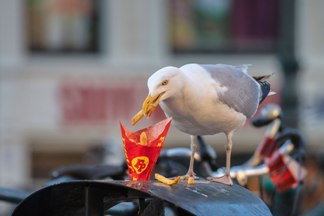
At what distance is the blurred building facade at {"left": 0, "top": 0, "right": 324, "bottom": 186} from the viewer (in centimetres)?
1672

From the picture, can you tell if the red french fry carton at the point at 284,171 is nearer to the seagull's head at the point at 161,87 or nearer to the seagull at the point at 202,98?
the seagull at the point at 202,98

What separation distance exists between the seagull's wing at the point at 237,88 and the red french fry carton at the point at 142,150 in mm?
251

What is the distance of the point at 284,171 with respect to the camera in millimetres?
3311

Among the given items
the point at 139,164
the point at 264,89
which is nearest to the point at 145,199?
the point at 139,164

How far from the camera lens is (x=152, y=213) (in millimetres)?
2160

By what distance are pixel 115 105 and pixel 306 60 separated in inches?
129

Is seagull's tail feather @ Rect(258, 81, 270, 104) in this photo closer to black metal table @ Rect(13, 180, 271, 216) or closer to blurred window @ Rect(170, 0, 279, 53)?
black metal table @ Rect(13, 180, 271, 216)

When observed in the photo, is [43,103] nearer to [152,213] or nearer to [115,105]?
[115,105]

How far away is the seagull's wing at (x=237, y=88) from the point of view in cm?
244

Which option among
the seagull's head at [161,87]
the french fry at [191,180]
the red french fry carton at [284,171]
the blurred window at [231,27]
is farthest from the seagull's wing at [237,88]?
the blurred window at [231,27]

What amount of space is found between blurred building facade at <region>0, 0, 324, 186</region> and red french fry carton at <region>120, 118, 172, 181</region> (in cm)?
1379

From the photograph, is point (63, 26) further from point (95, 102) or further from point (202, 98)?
point (202, 98)

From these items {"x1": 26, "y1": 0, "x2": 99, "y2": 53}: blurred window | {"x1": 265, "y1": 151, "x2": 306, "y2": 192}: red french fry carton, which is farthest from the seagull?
{"x1": 26, "y1": 0, "x2": 99, "y2": 53}: blurred window

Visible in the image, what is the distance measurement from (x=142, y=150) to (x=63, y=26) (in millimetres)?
15584
